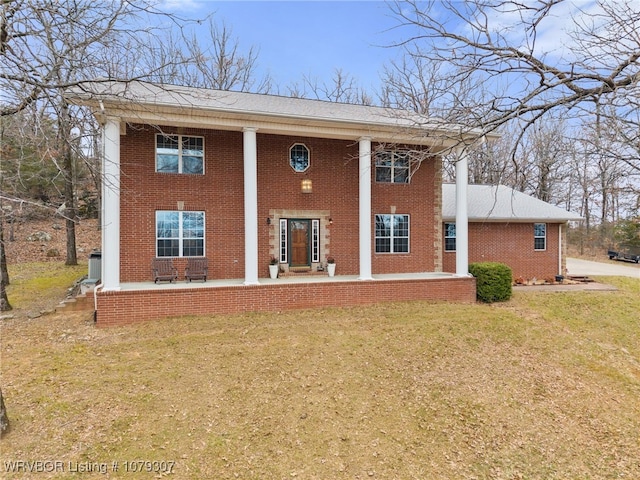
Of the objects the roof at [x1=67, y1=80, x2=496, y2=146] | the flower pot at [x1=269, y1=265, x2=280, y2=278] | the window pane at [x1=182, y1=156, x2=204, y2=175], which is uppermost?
the roof at [x1=67, y1=80, x2=496, y2=146]

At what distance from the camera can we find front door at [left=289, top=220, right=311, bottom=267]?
11.2 metres

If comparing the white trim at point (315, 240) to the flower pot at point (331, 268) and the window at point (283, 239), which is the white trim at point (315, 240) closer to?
the flower pot at point (331, 268)

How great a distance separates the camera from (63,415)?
4.41 meters

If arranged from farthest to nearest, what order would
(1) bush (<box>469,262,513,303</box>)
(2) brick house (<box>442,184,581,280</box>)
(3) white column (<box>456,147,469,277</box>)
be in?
(2) brick house (<box>442,184,581,280</box>)
(3) white column (<box>456,147,469,277</box>)
(1) bush (<box>469,262,513,303</box>)

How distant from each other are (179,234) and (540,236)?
1364 centimetres

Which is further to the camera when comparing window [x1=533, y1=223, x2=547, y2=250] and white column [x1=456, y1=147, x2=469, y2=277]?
window [x1=533, y1=223, x2=547, y2=250]

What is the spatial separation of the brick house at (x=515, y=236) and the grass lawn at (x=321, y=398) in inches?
209

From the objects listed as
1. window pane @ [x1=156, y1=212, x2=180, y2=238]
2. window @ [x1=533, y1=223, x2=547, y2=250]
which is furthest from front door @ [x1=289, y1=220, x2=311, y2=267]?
window @ [x1=533, y1=223, x2=547, y2=250]

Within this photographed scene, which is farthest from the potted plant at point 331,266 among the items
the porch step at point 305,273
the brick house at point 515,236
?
the brick house at point 515,236

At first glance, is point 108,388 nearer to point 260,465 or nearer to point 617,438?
point 260,465

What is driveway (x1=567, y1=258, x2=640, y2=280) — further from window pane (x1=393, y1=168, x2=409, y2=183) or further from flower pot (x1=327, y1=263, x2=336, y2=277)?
flower pot (x1=327, y1=263, x2=336, y2=277)

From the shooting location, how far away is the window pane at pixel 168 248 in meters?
9.95

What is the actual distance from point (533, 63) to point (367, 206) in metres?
6.41

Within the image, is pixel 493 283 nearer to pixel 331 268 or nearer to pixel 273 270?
pixel 331 268
